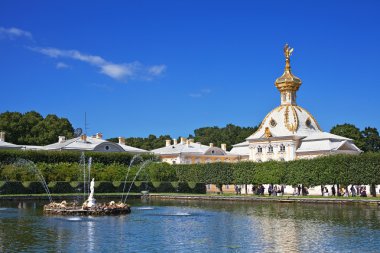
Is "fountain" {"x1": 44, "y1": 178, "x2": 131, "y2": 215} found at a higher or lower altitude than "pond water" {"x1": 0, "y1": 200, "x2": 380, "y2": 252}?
higher

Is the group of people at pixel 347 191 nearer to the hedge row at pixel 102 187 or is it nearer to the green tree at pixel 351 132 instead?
the hedge row at pixel 102 187

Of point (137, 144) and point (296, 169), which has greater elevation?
point (137, 144)

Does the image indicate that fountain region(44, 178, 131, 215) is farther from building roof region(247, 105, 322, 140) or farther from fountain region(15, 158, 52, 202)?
building roof region(247, 105, 322, 140)

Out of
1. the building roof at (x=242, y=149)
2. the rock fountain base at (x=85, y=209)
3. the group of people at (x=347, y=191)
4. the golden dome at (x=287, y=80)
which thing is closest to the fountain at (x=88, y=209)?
the rock fountain base at (x=85, y=209)

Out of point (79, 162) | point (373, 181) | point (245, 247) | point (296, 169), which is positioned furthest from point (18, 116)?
point (245, 247)

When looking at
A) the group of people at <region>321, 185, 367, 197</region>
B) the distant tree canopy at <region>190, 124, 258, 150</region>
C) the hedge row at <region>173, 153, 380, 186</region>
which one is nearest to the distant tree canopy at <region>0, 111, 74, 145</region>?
the hedge row at <region>173, 153, 380, 186</region>

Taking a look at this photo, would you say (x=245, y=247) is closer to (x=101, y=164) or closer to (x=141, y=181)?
(x=141, y=181)

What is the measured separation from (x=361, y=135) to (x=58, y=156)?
172 feet

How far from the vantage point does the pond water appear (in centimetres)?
1917

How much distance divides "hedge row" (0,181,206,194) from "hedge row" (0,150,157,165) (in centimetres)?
827

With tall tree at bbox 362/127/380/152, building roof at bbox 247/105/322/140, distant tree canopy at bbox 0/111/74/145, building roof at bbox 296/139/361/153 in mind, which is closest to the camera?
building roof at bbox 296/139/361/153

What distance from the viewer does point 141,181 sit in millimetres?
61531

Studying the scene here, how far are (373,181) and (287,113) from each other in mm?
Answer: 28914

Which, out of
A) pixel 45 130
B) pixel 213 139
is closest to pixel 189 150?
pixel 45 130
